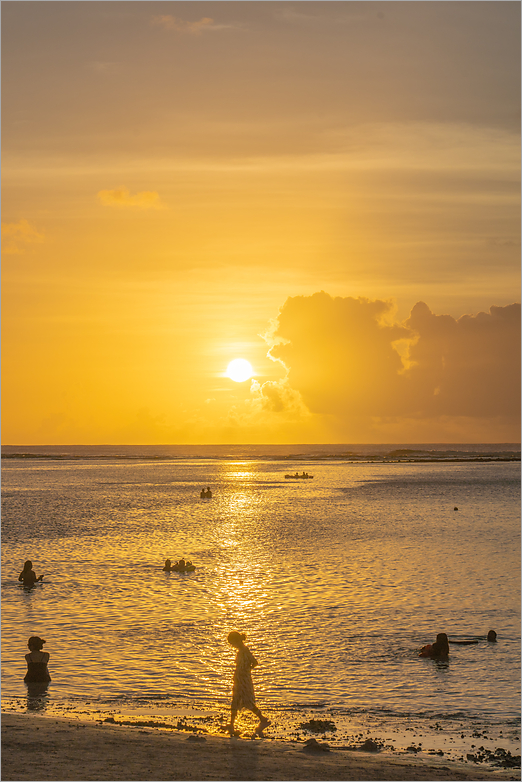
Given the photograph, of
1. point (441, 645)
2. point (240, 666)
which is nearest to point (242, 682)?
point (240, 666)

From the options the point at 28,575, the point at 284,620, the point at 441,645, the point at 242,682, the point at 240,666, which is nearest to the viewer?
the point at 240,666

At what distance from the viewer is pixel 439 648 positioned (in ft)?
70.5

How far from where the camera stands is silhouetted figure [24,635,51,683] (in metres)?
19.4

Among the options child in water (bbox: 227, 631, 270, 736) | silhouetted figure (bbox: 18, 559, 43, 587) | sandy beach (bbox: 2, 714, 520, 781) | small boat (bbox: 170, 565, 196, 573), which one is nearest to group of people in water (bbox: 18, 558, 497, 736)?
child in water (bbox: 227, 631, 270, 736)

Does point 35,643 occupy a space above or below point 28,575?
below

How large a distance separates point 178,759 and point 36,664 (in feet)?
24.5

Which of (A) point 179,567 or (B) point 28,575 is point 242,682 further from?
(A) point 179,567

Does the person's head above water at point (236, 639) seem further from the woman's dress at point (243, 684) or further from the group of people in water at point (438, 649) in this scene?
the group of people in water at point (438, 649)

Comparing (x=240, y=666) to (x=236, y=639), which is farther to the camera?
(x=240, y=666)

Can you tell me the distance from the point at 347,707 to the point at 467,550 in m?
28.5

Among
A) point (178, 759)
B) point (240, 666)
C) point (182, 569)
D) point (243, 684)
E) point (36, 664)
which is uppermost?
point (182, 569)

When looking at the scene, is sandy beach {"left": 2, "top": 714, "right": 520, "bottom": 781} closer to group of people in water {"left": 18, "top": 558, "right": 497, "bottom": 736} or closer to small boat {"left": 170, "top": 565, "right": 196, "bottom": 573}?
group of people in water {"left": 18, "top": 558, "right": 497, "bottom": 736}

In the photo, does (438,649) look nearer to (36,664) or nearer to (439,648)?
(439,648)

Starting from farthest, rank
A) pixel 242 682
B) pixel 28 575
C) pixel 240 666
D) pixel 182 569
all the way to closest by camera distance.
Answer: pixel 182 569 < pixel 28 575 < pixel 242 682 < pixel 240 666
